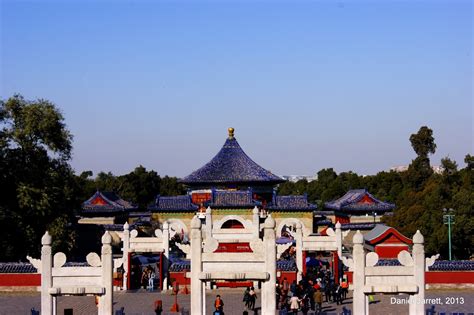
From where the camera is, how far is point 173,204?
192ft

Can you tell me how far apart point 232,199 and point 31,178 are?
19.6 m

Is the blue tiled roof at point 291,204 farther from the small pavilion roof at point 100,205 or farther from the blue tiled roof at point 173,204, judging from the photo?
the small pavilion roof at point 100,205

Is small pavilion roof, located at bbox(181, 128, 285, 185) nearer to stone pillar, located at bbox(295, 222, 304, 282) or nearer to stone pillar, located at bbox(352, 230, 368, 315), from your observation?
stone pillar, located at bbox(295, 222, 304, 282)

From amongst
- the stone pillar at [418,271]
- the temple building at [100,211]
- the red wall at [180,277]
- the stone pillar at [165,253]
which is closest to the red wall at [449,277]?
the red wall at [180,277]

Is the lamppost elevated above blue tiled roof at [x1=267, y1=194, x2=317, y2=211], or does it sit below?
below

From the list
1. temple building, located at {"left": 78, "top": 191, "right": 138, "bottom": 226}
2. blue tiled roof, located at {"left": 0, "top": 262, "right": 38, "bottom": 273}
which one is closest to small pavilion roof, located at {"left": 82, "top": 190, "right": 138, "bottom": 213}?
temple building, located at {"left": 78, "top": 191, "right": 138, "bottom": 226}

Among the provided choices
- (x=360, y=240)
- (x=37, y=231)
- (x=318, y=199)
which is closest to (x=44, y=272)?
(x=360, y=240)

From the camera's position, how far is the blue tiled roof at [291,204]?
59.0 meters

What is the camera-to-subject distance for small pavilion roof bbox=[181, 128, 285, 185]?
6112cm

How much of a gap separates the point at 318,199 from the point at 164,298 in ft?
255

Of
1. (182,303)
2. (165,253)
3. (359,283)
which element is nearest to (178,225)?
(165,253)

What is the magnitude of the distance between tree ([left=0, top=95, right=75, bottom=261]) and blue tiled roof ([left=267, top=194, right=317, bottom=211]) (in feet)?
63.4

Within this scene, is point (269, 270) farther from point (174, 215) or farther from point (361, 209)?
point (361, 209)

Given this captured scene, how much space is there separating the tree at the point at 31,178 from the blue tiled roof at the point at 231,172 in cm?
1926
